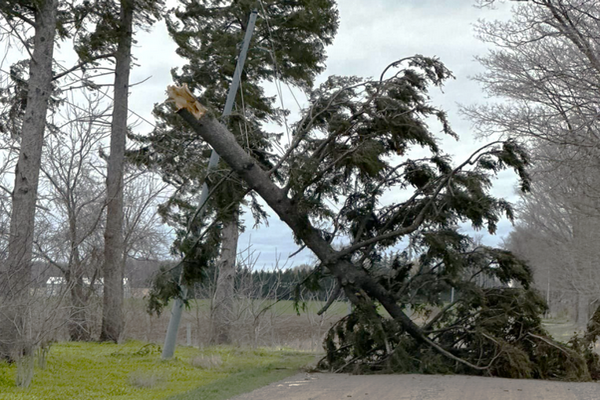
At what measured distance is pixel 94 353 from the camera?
13.2m

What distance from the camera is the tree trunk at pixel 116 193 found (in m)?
16.6

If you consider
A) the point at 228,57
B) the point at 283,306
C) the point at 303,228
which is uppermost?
the point at 228,57

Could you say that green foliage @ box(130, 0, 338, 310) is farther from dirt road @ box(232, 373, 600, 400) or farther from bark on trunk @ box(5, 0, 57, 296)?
dirt road @ box(232, 373, 600, 400)

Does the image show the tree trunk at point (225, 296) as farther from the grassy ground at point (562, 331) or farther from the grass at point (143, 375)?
the grassy ground at point (562, 331)

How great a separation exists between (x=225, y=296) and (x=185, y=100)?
9180mm

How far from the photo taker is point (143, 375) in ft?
30.2

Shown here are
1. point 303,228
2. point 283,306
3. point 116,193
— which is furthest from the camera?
point 283,306

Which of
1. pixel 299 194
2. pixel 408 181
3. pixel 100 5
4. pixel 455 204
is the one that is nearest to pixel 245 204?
pixel 299 194

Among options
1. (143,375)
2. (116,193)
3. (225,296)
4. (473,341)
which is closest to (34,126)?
(116,193)

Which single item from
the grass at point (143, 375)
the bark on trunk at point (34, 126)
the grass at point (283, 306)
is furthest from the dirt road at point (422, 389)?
the grass at point (283, 306)

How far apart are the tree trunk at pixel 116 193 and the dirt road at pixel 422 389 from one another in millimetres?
8931

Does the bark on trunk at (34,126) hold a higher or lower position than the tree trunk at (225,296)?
higher

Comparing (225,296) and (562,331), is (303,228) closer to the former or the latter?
(225,296)

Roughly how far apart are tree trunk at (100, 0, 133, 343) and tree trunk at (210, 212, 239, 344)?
2669mm
